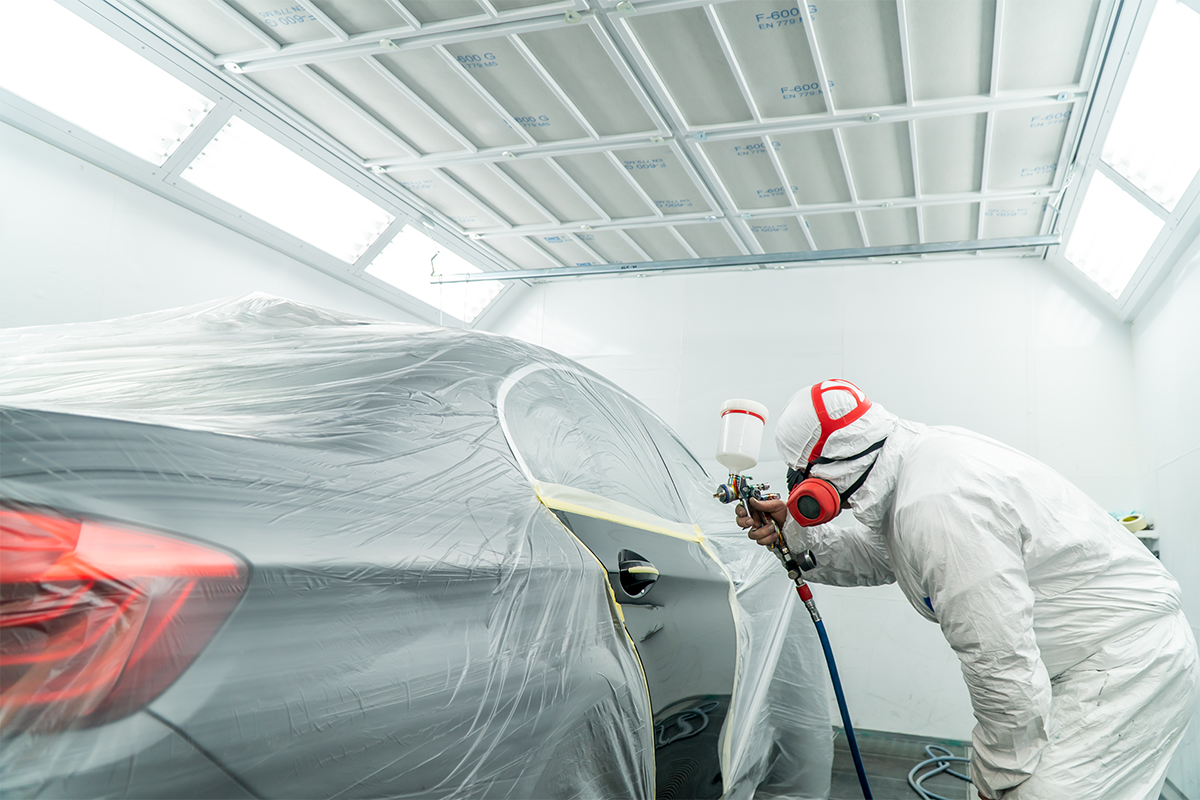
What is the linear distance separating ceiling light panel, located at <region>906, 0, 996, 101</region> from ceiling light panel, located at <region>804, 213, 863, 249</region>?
1309mm

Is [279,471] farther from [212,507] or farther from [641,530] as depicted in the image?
[641,530]

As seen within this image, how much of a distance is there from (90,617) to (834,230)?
5.05 metres

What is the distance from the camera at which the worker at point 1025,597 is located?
5.52 feet

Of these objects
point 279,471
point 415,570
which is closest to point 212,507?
point 279,471

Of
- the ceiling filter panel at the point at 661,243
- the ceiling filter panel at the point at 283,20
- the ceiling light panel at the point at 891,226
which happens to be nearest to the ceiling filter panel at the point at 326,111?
the ceiling filter panel at the point at 283,20

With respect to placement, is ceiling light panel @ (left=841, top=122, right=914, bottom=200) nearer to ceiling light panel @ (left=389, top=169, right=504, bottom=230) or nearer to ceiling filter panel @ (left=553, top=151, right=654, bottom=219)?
ceiling filter panel @ (left=553, top=151, right=654, bottom=219)

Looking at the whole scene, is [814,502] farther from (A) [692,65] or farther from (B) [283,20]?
(B) [283,20]

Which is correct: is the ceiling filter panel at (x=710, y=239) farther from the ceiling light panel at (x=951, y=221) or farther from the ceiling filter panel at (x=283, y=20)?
the ceiling filter panel at (x=283, y=20)

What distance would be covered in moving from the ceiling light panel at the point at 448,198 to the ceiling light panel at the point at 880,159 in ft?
7.62

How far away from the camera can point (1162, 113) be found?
123 inches

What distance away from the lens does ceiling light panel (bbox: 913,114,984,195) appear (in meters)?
3.75

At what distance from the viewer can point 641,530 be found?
1.54m

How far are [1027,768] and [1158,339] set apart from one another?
11.0ft

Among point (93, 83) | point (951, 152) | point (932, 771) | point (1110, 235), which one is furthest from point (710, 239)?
point (93, 83)
